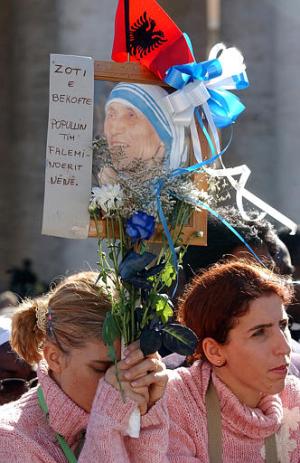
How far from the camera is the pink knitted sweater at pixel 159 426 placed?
3.04 metres

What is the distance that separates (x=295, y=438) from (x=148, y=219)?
85cm

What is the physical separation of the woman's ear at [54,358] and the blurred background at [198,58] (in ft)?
16.7

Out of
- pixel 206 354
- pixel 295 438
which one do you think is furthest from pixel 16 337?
pixel 295 438

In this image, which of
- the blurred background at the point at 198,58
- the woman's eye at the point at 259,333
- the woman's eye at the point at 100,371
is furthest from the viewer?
the blurred background at the point at 198,58

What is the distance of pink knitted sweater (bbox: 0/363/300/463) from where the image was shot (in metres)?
3.04

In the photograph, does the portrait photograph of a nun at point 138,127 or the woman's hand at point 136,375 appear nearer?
the woman's hand at point 136,375

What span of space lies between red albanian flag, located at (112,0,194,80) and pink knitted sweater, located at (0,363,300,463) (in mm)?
906

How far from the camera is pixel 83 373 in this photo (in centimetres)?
324

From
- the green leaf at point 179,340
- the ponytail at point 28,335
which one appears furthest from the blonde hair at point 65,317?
the green leaf at point 179,340

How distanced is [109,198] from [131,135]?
8.8 inches

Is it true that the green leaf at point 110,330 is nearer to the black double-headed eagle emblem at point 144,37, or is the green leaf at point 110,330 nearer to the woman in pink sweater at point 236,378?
the woman in pink sweater at point 236,378

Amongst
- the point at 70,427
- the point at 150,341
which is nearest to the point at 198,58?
the point at 70,427

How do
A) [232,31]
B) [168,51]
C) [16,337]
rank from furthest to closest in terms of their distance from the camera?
[232,31]
[16,337]
[168,51]

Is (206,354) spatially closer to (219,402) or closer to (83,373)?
(219,402)
